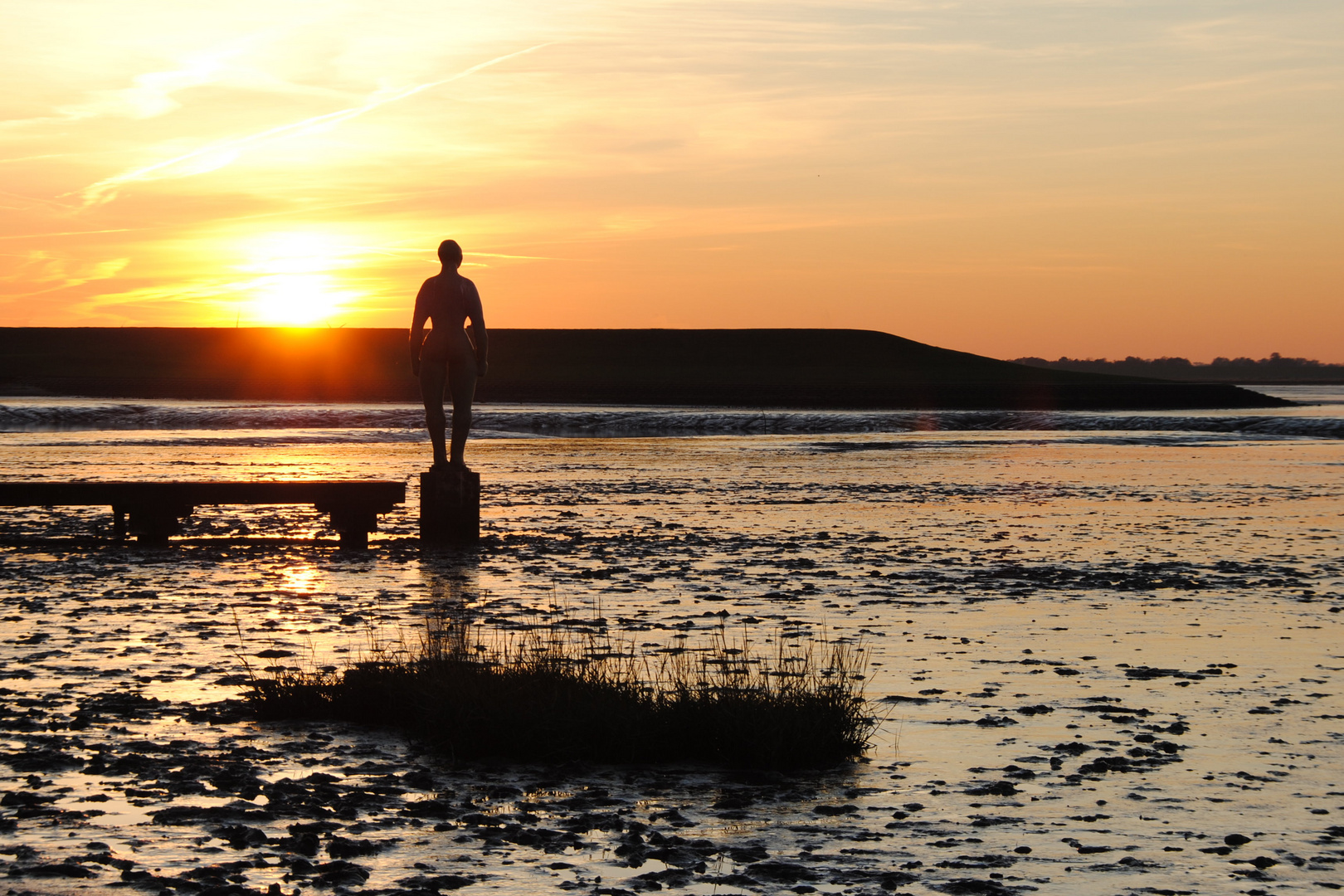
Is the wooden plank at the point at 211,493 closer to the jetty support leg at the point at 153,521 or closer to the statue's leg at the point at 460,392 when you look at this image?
the jetty support leg at the point at 153,521

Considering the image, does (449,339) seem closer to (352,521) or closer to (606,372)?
(352,521)

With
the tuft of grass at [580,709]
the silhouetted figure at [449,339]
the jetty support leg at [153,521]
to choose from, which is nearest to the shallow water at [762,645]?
the tuft of grass at [580,709]

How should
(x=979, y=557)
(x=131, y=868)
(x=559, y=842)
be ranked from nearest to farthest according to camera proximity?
(x=131, y=868)
(x=559, y=842)
(x=979, y=557)

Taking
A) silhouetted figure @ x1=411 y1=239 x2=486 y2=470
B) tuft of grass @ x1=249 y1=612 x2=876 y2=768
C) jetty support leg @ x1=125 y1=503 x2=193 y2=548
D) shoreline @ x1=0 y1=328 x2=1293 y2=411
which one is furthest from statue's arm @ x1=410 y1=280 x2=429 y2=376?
shoreline @ x1=0 y1=328 x2=1293 y2=411

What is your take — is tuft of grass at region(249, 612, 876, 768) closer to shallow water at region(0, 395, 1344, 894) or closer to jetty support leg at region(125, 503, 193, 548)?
shallow water at region(0, 395, 1344, 894)

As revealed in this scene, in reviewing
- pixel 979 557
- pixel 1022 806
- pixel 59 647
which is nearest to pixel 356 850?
pixel 1022 806

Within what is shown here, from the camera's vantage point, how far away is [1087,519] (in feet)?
66.6

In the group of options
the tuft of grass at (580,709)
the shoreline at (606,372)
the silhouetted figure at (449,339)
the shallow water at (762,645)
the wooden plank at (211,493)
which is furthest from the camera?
the shoreline at (606,372)

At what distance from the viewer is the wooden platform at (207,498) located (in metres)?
17.1

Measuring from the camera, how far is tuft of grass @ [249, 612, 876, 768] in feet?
24.0

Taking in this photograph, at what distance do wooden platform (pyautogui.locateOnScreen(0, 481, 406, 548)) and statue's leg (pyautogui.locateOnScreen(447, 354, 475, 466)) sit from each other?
3.04ft

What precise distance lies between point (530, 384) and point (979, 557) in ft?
304

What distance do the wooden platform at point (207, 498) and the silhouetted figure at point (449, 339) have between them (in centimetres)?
116

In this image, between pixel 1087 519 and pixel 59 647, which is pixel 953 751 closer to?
pixel 59 647
